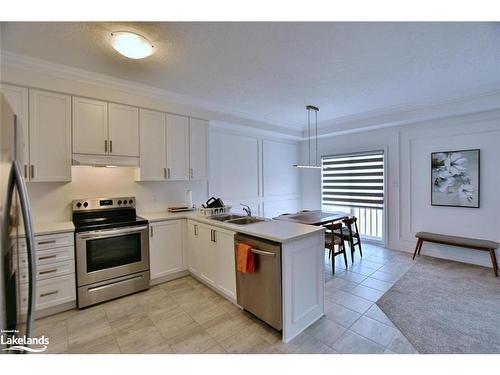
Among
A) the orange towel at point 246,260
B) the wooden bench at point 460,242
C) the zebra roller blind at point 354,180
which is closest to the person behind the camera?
the orange towel at point 246,260

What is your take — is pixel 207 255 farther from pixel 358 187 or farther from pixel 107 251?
pixel 358 187

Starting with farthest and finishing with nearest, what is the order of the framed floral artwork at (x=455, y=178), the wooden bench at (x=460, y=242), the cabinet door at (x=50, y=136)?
the framed floral artwork at (x=455, y=178) < the wooden bench at (x=460, y=242) < the cabinet door at (x=50, y=136)

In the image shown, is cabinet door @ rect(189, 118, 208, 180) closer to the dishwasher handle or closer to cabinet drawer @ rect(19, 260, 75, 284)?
cabinet drawer @ rect(19, 260, 75, 284)

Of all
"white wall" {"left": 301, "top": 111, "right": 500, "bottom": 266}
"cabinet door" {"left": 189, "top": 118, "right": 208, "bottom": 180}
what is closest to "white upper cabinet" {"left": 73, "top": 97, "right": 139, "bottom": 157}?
"cabinet door" {"left": 189, "top": 118, "right": 208, "bottom": 180}

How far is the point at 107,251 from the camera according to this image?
2709mm

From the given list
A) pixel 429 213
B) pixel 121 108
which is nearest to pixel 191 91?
pixel 121 108

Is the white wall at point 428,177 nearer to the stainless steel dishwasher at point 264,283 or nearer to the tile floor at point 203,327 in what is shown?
the tile floor at point 203,327

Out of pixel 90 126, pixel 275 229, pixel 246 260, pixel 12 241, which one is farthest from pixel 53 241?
pixel 275 229

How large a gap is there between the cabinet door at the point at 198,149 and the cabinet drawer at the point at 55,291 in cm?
201

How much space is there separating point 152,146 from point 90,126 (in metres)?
0.76

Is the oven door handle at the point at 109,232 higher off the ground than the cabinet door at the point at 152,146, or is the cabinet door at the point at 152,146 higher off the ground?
the cabinet door at the point at 152,146

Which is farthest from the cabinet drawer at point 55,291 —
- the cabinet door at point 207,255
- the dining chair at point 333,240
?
the dining chair at point 333,240

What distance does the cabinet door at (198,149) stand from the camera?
373 cm
